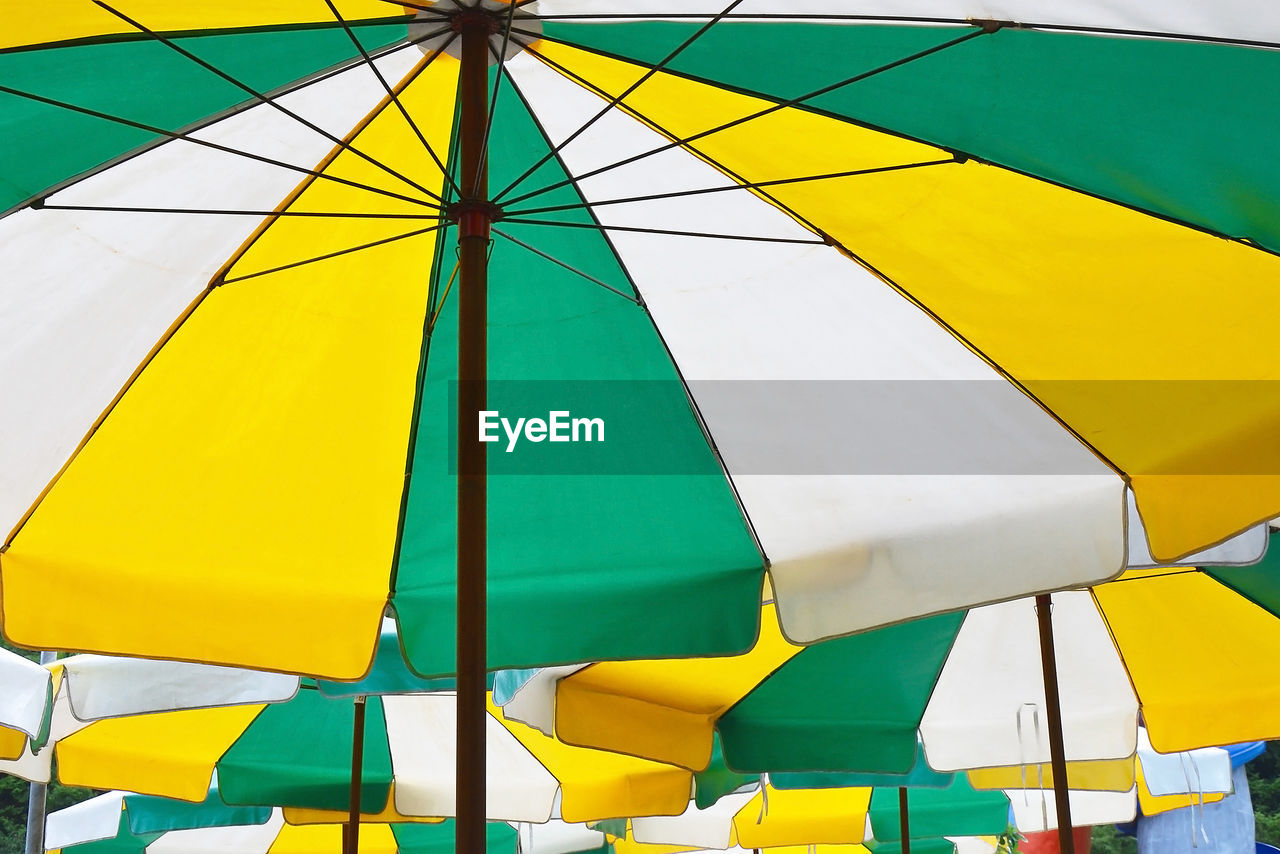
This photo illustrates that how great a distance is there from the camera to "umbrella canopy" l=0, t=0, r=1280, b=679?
237 cm

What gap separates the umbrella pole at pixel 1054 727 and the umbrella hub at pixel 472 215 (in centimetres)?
297

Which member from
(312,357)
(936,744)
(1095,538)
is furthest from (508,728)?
(1095,538)

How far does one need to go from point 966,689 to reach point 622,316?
3062 millimetres

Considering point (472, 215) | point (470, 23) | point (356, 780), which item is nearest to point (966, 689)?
point (356, 780)

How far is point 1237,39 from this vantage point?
2.04m

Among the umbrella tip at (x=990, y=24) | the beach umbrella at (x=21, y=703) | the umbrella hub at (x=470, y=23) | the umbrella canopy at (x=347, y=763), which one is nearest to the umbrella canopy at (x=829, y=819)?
the umbrella canopy at (x=347, y=763)

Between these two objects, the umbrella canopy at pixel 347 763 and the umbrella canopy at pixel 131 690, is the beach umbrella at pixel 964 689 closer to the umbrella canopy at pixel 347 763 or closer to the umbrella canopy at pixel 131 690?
the umbrella canopy at pixel 131 690

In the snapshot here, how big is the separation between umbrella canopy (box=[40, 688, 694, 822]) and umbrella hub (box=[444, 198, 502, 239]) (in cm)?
371

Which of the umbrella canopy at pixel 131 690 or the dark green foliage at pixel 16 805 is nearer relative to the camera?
the umbrella canopy at pixel 131 690

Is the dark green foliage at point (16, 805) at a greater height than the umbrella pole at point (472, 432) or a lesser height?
lesser

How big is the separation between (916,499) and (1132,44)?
1.30 meters

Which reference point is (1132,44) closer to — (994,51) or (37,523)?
(994,51)

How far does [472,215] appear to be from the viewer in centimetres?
254

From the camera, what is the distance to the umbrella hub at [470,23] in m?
2.55
